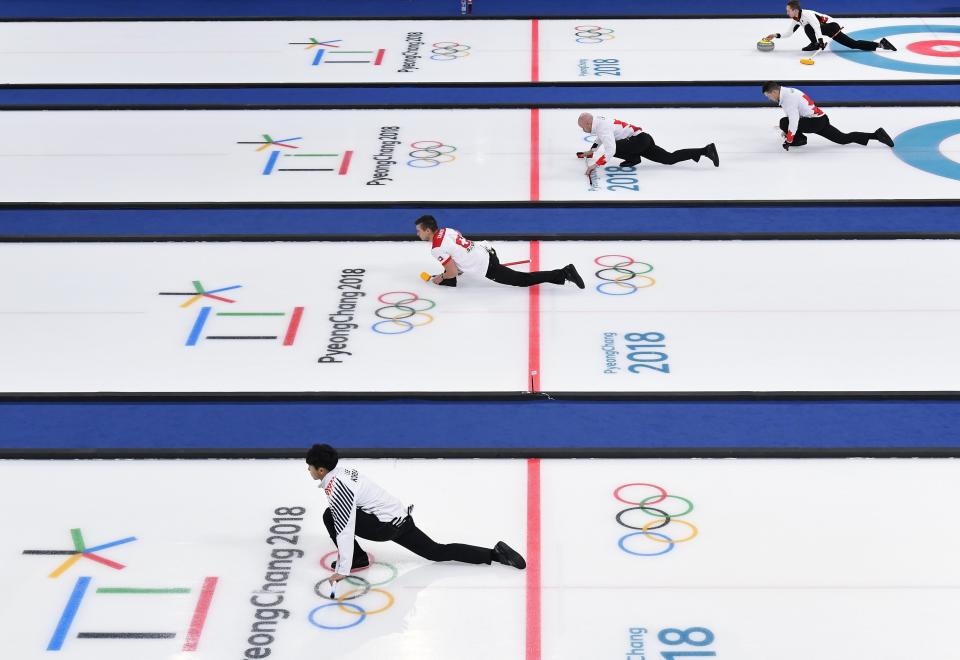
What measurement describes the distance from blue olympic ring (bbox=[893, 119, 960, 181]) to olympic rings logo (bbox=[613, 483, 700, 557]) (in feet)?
21.4

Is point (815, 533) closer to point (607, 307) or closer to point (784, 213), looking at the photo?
point (607, 307)

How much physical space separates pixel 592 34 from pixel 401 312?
8218 mm

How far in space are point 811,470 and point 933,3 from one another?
12638 millimetres

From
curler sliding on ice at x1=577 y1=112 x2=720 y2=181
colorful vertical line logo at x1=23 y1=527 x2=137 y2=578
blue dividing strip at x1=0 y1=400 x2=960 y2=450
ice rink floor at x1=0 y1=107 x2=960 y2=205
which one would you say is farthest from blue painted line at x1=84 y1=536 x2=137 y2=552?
curler sliding on ice at x1=577 y1=112 x2=720 y2=181

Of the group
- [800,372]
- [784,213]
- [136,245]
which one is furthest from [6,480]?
[784,213]

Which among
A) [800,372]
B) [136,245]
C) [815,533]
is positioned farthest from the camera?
[136,245]

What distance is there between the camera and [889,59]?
16.7m

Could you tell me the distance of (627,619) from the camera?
715 centimetres

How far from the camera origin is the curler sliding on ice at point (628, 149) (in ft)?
42.3

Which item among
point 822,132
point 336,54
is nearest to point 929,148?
point 822,132

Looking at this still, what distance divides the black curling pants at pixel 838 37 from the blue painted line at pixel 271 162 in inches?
267

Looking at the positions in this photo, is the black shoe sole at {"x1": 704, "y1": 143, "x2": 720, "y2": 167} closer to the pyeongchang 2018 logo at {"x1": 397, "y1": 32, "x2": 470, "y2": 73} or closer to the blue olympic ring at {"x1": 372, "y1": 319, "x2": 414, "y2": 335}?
the blue olympic ring at {"x1": 372, "y1": 319, "x2": 414, "y2": 335}

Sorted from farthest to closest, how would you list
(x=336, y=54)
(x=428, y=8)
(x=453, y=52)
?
(x=428, y=8)
(x=453, y=52)
(x=336, y=54)

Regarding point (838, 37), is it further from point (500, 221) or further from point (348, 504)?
point (348, 504)
